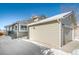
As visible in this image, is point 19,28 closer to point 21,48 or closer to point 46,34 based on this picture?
point 21,48

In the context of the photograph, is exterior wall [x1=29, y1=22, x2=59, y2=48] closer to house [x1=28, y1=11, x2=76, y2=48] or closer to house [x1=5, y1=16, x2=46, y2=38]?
house [x1=28, y1=11, x2=76, y2=48]

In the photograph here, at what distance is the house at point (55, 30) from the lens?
109 inches

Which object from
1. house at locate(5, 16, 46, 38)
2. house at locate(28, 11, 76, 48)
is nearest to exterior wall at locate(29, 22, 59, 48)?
house at locate(28, 11, 76, 48)

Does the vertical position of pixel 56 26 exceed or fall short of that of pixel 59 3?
it falls short

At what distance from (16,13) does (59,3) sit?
74 centimetres

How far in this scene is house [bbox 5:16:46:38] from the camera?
9.30ft

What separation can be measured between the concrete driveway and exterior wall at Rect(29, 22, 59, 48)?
0.13 m

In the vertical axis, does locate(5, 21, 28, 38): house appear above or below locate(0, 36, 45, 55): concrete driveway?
above

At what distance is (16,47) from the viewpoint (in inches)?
112

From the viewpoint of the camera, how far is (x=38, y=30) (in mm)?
2887

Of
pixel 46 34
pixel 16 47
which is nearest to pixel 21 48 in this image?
pixel 16 47
